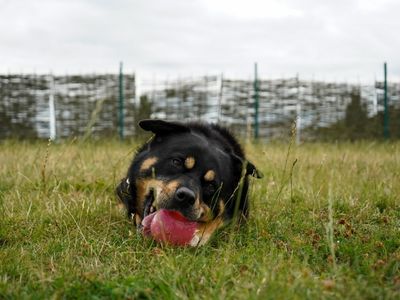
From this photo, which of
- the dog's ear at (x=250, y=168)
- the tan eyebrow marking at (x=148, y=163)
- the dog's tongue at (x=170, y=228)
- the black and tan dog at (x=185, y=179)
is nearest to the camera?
the dog's tongue at (x=170, y=228)

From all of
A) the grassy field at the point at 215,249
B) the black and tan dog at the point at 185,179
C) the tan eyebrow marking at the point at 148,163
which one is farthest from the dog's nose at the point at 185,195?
the tan eyebrow marking at the point at 148,163

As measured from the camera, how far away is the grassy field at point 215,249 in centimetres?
216

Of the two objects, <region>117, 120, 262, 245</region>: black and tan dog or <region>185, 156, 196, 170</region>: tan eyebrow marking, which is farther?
<region>185, 156, 196, 170</region>: tan eyebrow marking

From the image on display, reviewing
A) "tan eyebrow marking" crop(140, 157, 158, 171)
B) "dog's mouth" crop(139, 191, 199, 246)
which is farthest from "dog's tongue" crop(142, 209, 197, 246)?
"tan eyebrow marking" crop(140, 157, 158, 171)

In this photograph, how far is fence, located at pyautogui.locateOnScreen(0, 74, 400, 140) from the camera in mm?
14273

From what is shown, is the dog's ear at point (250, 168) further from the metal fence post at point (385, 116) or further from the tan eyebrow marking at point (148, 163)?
the metal fence post at point (385, 116)

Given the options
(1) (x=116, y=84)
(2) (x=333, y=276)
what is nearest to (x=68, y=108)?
(1) (x=116, y=84)

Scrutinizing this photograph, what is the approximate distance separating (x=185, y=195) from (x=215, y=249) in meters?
0.39

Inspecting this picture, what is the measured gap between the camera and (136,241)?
126 inches

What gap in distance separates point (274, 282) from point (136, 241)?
53.3 inches

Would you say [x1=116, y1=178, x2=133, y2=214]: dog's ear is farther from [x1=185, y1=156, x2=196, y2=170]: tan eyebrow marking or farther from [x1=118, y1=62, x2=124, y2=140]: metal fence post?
[x1=118, y1=62, x2=124, y2=140]: metal fence post

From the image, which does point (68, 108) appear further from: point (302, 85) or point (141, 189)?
point (141, 189)

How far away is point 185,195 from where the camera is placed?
316 centimetres

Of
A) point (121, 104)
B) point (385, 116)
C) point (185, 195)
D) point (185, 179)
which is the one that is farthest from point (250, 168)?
point (385, 116)
